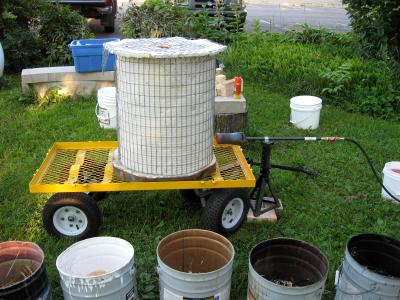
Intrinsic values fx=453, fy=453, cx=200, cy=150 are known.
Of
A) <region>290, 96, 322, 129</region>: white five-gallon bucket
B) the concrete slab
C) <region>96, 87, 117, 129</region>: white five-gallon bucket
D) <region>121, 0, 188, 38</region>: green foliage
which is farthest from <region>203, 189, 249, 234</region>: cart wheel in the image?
<region>121, 0, 188, 38</region>: green foliage

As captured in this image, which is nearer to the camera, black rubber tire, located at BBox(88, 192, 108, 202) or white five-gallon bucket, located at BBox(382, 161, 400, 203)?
black rubber tire, located at BBox(88, 192, 108, 202)

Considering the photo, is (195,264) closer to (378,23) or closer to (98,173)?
(98,173)

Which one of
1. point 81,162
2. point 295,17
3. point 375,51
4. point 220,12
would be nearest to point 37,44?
point 220,12

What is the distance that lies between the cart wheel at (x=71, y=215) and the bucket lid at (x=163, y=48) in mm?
1117

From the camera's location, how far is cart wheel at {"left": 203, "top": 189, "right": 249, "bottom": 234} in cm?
339

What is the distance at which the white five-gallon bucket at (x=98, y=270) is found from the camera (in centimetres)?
239

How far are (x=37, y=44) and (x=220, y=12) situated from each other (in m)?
3.52

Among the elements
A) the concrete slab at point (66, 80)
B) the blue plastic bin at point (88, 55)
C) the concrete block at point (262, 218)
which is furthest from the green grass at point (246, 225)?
the blue plastic bin at point (88, 55)

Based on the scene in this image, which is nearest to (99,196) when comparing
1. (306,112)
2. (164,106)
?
(164,106)

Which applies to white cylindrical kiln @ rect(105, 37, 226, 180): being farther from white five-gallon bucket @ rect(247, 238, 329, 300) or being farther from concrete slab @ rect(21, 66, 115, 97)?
concrete slab @ rect(21, 66, 115, 97)

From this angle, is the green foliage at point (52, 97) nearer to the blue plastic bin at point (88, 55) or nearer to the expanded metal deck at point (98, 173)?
the blue plastic bin at point (88, 55)

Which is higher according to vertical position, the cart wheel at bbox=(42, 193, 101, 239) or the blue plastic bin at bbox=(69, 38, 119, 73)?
the blue plastic bin at bbox=(69, 38, 119, 73)

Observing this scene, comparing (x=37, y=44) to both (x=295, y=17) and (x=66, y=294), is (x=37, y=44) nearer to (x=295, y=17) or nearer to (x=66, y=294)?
(x=66, y=294)

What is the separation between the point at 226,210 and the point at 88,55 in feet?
12.1
